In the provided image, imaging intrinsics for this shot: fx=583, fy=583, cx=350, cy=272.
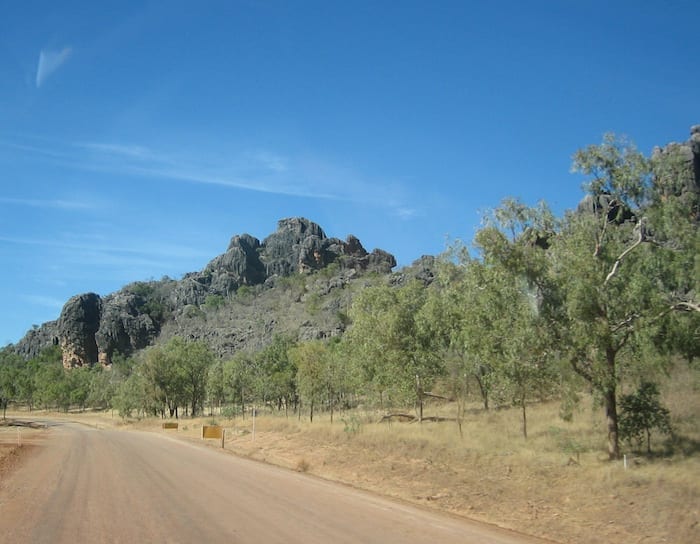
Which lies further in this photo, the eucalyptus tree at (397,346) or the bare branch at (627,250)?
the eucalyptus tree at (397,346)

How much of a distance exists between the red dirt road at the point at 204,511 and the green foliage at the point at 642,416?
830 cm

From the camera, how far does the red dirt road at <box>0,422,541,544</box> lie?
10.7 meters

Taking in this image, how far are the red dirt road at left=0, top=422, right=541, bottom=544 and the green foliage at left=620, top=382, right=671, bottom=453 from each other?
830 centimetres

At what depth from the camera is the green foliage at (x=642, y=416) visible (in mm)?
18484

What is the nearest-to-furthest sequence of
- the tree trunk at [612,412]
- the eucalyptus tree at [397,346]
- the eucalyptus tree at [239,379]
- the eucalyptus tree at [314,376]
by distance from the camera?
the tree trunk at [612,412] → the eucalyptus tree at [397,346] → the eucalyptus tree at [314,376] → the eucalyptus tree at [239,379]

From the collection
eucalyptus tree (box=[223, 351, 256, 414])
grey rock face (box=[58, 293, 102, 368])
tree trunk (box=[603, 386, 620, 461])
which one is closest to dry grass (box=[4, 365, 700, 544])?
tree trunk (box=[603, 386, 620, 461])

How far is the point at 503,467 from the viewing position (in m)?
19.2

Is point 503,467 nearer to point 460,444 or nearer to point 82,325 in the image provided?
point 460,444

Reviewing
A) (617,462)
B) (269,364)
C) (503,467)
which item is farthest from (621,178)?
(269,364)

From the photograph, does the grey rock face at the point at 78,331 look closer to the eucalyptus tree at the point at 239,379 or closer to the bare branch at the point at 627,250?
the eucalyptus tree at the point at 239,379

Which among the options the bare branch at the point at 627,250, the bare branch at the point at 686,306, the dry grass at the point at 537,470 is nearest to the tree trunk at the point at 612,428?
the dry grass at the point at 537,470

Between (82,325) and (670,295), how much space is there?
196 meters

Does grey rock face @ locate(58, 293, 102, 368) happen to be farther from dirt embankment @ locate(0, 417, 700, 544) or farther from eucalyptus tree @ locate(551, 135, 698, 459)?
eucalyptus tree @ locate(551, 135, 698, 459)

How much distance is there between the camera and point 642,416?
1884 cm
